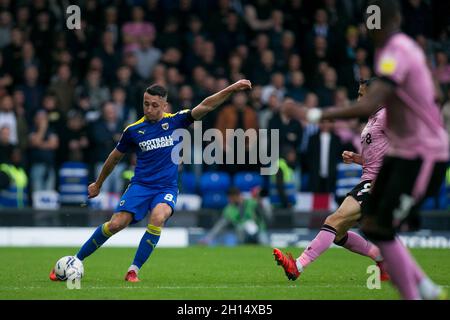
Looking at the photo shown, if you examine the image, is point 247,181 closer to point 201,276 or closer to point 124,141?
point 201,276

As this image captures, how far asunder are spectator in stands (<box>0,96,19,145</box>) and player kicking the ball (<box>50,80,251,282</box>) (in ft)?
26.8

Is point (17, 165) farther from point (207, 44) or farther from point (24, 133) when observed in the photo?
point (207, 44)

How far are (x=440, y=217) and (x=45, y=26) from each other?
30.8 ft

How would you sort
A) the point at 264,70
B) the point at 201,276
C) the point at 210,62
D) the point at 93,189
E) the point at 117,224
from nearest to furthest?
the point at 117,224, the point at 93,189, the point at 201,276, the point at 264,70, the point at 210,62

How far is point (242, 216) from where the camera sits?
19688mm

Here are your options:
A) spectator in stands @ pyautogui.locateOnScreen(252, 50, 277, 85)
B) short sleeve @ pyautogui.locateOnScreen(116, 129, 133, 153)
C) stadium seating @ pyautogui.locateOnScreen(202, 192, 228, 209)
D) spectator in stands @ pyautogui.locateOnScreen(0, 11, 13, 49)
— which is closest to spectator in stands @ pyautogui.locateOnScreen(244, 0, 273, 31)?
spectator in stands @ pyautogui.locateOnScreen(252, 50, 277, 85)

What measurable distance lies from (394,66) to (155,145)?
16.3 ft

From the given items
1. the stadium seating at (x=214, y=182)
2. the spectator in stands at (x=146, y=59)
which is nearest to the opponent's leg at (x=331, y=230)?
the stadium seating at (x=214, y=182)

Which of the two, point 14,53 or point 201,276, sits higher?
point 14,53

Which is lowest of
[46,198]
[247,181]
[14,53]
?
[46,198]

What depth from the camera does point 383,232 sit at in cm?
783

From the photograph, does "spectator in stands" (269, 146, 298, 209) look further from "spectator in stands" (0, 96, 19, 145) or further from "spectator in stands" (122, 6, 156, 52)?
"spectator in stands" (0, 96, 19, 145)

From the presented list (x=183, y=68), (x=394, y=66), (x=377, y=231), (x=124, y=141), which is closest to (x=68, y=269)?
(x=124, y=141)
